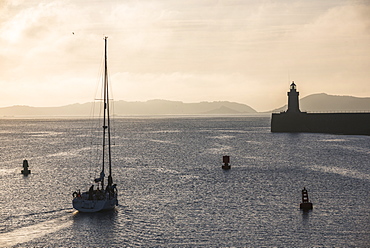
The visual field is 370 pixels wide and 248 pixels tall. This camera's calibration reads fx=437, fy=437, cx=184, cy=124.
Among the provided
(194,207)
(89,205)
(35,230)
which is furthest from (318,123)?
(35,230)

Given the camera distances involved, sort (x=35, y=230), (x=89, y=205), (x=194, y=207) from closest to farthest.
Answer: (x=35, y=230) → (x=89, y=205) → (x=194, y=207)

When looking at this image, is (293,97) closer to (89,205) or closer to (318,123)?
(318,123)

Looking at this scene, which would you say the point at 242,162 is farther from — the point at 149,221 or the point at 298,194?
the point at 149,221

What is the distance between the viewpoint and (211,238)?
27.9 meters

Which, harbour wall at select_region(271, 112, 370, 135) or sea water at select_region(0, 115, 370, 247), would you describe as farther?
harbour wall at select_region(271, 112, 370, 135)

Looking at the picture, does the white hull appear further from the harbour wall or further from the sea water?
the harbour wall

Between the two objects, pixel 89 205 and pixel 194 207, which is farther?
pixel 194 207

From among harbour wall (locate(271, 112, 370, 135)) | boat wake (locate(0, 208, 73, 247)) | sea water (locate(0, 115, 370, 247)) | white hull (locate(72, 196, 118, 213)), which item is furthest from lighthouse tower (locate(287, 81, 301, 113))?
boat wake (locate(0, 208, 73, 247))

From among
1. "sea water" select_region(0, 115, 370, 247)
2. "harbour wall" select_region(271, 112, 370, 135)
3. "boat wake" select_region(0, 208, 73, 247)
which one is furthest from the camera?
"harbour wall" select_region(271, 112, 370, 135)

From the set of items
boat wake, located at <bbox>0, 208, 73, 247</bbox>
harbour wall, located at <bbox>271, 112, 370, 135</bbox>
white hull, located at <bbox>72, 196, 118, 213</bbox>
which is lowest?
boat wake, located at <bbox>0, 208, 73, 247</bbox>

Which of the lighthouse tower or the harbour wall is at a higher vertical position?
the lighthouse tower

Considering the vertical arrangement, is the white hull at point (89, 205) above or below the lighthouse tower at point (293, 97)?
below

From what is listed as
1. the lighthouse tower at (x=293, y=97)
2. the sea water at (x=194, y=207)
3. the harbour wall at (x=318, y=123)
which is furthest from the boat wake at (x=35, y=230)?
the harbour wall at (x=318, y=123)

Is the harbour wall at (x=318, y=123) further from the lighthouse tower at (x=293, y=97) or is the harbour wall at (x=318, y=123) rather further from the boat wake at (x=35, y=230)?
the boat wake at (x=35, y=230)
